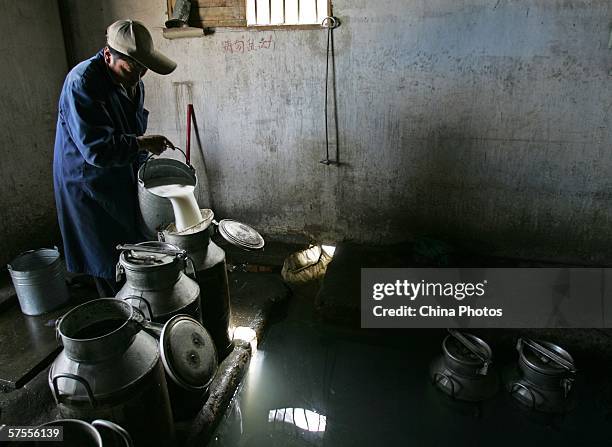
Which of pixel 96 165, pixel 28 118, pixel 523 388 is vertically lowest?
pixel 523 388

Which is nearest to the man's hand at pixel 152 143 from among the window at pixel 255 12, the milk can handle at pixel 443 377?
the window at pixel 255 12

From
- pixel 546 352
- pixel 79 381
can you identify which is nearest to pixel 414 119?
pixel 546 352

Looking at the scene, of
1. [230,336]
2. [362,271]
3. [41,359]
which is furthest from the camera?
[362,271]

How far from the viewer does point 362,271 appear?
455 centimetres

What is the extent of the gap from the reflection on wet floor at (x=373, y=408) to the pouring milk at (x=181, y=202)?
4.79 feet

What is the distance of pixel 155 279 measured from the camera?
101 inches

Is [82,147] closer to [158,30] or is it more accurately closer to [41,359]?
[41,359]

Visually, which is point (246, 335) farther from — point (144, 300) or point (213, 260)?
point (144, 300)

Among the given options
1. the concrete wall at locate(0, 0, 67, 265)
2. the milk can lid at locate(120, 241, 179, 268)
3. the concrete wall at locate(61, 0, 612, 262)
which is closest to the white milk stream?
the milk can lid at locate(120, 241, 179, 268)

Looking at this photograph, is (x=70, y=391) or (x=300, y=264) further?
(x=300, y=264)

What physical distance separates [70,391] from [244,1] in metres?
4.26

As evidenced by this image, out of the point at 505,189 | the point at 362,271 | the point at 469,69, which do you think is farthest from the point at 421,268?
the point at 469,69

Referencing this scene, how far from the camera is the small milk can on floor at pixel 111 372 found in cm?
199

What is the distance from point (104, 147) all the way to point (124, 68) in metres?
0.62
